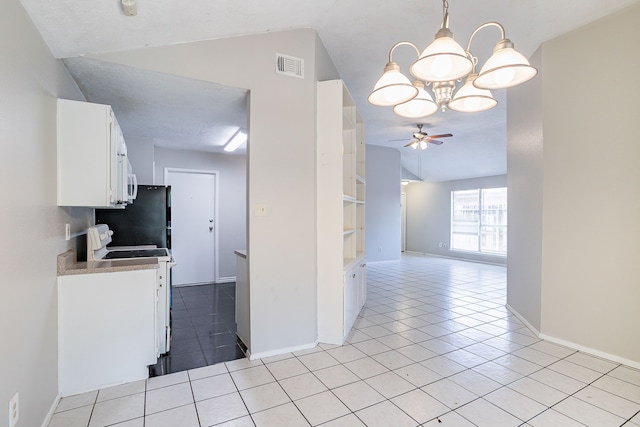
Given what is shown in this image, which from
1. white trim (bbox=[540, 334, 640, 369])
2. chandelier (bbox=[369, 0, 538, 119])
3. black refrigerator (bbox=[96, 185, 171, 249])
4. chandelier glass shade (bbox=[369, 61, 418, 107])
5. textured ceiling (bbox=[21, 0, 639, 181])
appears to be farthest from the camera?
black refrigerator (bbox=[96, 185, 171, 249])

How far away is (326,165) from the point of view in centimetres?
304

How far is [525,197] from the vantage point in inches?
140

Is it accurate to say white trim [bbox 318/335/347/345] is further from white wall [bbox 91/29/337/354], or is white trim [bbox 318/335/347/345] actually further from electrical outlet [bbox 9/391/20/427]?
electrical outlet [bbox 9/391/20/427]

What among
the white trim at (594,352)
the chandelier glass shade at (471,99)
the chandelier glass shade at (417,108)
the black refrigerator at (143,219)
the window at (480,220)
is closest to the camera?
the chandelier glass shade at (471,99)

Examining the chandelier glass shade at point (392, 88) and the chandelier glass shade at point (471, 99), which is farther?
the chandelier glass shade at point (471, 99)

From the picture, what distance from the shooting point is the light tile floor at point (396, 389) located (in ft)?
6.37

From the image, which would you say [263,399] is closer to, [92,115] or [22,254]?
[22,254]

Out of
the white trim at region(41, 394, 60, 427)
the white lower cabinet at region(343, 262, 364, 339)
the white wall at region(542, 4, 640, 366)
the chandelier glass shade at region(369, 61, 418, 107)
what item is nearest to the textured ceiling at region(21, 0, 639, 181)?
the white wall at region(542, 4, 640, 366)

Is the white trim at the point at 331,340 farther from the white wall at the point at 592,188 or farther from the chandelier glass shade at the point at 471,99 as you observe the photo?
the chandelier glass shade at the point at 471,99

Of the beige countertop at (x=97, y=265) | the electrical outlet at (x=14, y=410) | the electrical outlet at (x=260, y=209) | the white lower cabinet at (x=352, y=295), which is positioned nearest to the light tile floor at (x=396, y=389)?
the white lower cabinet at (x=352, y=295)

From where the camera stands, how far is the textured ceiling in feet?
6.46

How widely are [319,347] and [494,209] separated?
719cm

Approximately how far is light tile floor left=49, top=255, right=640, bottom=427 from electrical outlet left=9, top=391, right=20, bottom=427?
18.5 inches

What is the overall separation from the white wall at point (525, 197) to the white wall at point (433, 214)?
477 centimetres
